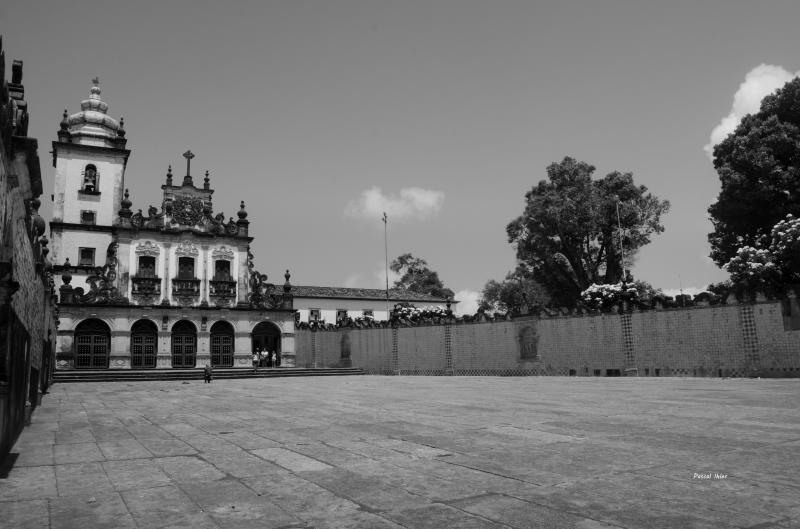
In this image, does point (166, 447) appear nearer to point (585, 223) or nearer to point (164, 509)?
point (164, 509)

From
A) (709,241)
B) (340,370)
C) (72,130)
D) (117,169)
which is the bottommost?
(340,370)

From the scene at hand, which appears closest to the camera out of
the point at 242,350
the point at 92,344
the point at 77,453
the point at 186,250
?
the point at 77,453

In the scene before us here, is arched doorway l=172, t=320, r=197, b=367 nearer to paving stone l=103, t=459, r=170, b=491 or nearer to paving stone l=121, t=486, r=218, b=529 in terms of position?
paving stone l=103, t=459, r=170, b=491

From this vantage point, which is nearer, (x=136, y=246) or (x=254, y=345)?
(x=136, y=246)

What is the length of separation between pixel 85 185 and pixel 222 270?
10987 mm

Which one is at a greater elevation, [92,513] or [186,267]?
[186,267]

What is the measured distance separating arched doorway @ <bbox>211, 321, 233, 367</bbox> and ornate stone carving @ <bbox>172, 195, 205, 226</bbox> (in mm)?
7003

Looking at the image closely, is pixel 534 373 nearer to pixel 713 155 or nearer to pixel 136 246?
pixel 713 155

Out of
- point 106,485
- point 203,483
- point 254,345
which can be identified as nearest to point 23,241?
point 106,485

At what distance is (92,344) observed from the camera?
32.9 meters

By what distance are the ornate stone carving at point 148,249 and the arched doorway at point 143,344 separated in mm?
4297

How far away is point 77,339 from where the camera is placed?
3247cm

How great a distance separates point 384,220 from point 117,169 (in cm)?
2020

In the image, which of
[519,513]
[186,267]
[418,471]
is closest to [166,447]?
[418,471]
